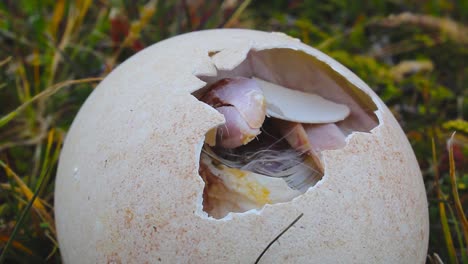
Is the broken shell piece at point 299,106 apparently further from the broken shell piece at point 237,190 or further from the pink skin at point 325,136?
the broken shell piece at point 237,190

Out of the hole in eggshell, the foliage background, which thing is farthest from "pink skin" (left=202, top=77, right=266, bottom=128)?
the foliage background

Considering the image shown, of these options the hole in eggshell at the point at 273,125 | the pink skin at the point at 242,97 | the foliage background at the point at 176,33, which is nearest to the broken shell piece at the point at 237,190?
the hole in eggshell at the point at 273,125

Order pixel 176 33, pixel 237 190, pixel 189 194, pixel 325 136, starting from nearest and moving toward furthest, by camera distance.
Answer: pixel 189 194, pixel 237 190, pixel 325 136, pixel 176 33

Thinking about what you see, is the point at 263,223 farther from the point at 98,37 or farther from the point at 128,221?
the point at 98,37

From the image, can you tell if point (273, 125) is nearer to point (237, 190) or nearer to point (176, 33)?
point (237, 190)

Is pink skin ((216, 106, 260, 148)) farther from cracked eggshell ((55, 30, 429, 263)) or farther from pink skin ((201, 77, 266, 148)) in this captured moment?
cracked eggshell ((55, 30, 429, 263))

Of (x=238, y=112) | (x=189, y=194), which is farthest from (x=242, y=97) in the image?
(x=189, y=194)

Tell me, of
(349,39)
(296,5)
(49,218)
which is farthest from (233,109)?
(296,5)
